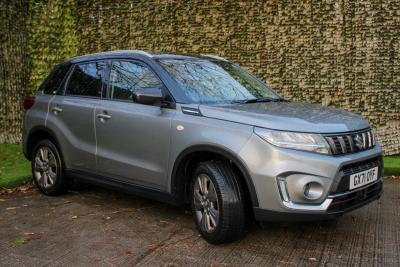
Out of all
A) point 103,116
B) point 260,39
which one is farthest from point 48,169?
point 260,39

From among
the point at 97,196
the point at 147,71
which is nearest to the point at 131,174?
the point at 147,71

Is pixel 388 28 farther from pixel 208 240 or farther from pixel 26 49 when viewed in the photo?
pixel 26 49

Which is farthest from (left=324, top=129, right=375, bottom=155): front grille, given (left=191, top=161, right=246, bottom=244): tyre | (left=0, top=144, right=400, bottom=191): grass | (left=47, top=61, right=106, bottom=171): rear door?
(left=0, top=144, right=400, bottom=191): grass

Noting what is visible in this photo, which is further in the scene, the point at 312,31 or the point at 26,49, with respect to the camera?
the point at 26,49

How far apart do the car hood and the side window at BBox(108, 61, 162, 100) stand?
82 centimetres

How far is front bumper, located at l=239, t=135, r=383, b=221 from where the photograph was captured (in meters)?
3.90

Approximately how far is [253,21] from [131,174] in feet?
16.3

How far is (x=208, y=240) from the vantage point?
14.4 ft

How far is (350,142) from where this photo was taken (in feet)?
13.8

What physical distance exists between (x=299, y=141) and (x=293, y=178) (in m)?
0.30

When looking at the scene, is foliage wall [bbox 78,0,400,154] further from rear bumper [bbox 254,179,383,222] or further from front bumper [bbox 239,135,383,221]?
Answer: front bumper [bbox 239,135,383,221]

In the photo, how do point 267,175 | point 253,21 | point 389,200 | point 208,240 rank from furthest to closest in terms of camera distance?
1. point 253,21
2. point 389,200
3. point 208,240
4. point 267,175

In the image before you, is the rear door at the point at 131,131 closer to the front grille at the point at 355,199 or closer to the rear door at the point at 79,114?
the rear door at the point at 79,114

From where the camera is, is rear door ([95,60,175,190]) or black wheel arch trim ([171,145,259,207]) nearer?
black wheel arch trim ([171,145,259,207])
